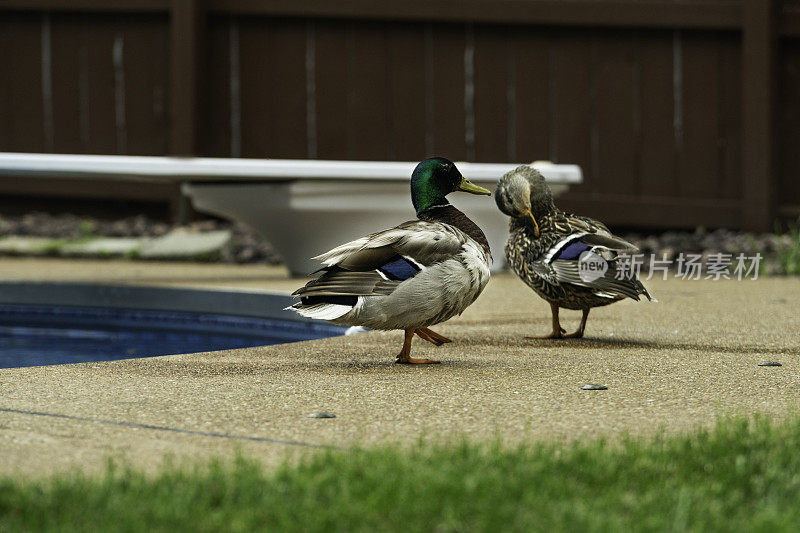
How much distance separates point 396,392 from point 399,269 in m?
0.50

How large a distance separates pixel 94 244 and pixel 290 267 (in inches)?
99.1

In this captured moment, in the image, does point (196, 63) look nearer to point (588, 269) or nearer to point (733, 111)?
point (733, 111)

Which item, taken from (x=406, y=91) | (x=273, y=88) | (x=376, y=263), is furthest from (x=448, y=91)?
(x=376, y=263)

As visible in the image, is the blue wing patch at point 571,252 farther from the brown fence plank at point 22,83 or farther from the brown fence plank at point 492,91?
the brown fence plank at point 22,83

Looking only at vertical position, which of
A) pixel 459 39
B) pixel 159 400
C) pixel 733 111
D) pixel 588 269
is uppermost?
pixel 459 39

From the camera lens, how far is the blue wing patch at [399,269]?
3.75 metres

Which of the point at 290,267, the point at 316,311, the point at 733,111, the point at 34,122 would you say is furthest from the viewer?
the point at 34,122

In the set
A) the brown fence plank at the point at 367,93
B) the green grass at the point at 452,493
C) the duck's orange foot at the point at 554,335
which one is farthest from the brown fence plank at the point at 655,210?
the green grass at the point at 452,493

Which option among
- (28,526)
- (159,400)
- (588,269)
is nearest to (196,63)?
(588,269)

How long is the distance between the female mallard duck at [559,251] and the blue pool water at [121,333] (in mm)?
1567

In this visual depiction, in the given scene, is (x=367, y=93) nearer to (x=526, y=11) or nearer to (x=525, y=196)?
(x=526, y=11)

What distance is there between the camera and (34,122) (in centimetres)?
1053

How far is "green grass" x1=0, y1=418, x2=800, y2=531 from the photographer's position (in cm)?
208

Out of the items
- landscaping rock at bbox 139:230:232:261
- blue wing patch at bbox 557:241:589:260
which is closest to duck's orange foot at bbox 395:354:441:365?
blue wing patch at bbox 557:241:589:260
